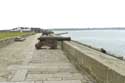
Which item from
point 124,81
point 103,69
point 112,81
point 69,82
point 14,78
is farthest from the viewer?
point 14,78

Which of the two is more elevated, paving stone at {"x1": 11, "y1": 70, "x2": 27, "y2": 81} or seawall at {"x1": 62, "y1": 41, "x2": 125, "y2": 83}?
seawall at {"x1": 62, "y1": 41, "x2": 125, "y2": 83}

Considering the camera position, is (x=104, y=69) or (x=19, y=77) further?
(x=19, y=77)

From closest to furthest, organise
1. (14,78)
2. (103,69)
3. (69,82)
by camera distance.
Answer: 1. (103,69)
2. (69,82)
3. (14,78)

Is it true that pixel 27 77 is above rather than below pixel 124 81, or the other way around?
below

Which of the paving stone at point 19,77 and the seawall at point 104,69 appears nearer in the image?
the seawall at point 104,69

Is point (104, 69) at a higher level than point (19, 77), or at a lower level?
higher

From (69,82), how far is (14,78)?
1.39 meters

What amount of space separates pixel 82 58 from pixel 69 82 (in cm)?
121

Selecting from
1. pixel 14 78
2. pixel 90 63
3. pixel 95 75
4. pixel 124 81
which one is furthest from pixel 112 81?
pixel 14 78

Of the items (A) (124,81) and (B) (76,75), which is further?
(B) (76,75)

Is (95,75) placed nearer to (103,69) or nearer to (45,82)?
(103,69)

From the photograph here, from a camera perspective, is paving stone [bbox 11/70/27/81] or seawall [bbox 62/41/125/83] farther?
paving stone [bbox 11/70/27/81]

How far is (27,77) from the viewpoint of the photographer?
5.62 metres

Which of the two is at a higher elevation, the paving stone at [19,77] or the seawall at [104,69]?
the seawall at [104,69]
